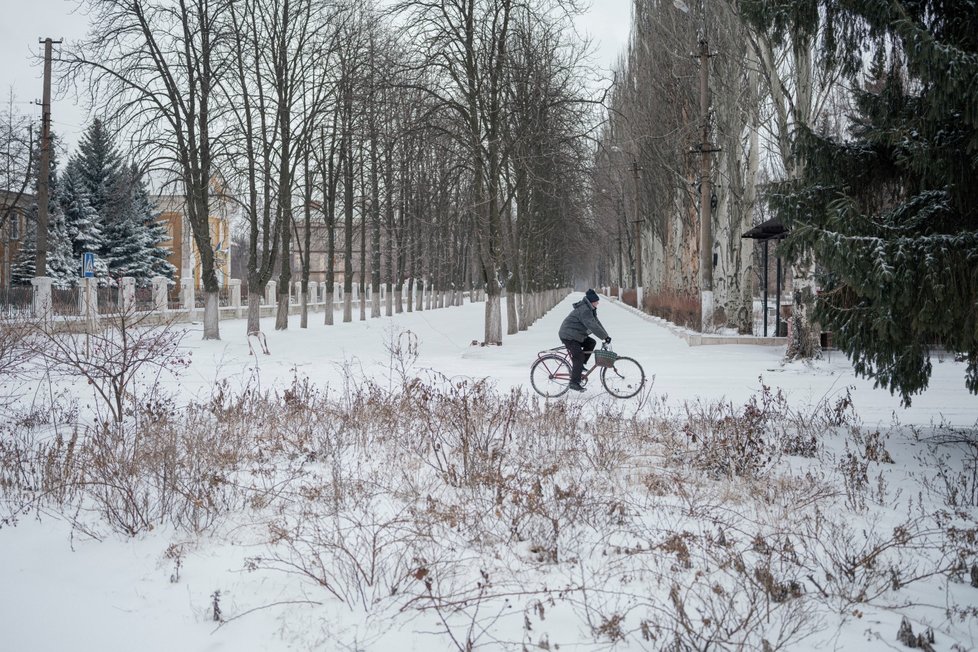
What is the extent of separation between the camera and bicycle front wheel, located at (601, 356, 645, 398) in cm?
1002

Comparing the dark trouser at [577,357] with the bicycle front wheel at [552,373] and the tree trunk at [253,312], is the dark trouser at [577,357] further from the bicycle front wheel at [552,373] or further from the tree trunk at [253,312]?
the tree trunk at [253,312]

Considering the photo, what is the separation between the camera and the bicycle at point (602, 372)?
9938 millimetres

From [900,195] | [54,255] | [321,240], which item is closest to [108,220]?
[54,255]

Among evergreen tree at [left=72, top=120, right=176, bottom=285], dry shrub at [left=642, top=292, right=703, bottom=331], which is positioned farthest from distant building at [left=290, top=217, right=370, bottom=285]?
dry shrub at [left=642, top=292, right=703, bottom=331]

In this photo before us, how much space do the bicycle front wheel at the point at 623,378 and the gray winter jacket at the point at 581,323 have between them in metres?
0.56

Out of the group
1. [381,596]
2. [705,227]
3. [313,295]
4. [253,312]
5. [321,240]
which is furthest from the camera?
[321,240]

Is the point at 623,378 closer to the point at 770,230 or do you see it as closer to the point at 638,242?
the point at 770,230

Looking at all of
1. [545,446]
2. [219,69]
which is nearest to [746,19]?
[545,446]

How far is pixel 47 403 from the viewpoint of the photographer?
9.55 meters

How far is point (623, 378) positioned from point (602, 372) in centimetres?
30

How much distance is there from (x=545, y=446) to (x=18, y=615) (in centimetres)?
427

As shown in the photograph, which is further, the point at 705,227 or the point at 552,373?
the point at 705,227

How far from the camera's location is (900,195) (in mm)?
6621

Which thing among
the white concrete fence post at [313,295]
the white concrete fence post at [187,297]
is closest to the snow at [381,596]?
the white concrete fence post at [187,297]
